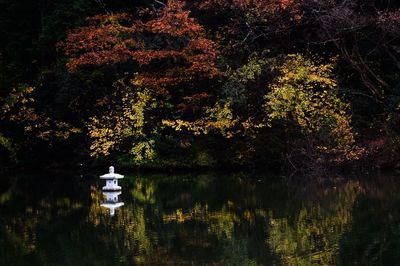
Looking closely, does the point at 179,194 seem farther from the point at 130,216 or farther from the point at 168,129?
the point at 168,129

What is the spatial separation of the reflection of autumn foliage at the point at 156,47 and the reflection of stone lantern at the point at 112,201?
15.7 ft

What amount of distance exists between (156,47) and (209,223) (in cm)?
925

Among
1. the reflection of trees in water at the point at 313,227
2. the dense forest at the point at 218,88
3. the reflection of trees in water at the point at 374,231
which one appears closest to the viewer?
the reflection of trees in water at the point at 374,231

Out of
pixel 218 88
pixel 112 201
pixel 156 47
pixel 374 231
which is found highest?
pixel 156 47

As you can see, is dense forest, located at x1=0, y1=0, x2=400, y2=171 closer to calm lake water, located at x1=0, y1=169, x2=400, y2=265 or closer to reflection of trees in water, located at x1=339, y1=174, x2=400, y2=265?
calm lake water, located at x1=0, y1=169, x2=400, y2=265

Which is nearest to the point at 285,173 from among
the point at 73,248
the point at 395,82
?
the point at 395,82

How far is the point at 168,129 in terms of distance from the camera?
19203 mm

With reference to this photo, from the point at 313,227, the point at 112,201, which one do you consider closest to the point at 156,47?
the point at 112,201

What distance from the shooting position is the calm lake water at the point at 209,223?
27.5ft

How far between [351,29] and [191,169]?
19.2ft

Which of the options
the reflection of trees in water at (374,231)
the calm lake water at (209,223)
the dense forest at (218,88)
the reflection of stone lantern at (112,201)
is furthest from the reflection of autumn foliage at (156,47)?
the reflection of trees in water at (374,231)

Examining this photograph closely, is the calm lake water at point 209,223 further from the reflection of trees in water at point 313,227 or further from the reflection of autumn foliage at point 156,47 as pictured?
the reflection of autumn foliage at point 156,47

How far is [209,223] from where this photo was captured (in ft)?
35.0

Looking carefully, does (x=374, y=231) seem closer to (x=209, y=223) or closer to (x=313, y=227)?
(x=313, y=227)
